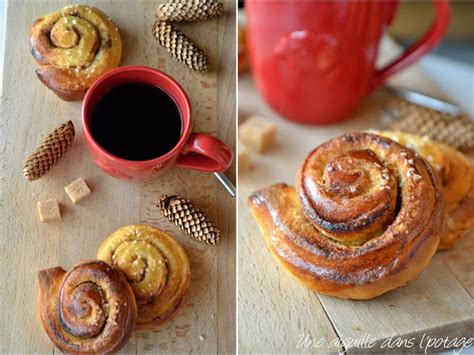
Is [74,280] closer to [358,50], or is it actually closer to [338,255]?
[338,255]

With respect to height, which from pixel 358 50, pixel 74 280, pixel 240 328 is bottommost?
pixel 240 328

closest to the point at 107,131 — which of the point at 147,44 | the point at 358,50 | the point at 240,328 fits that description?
the point at 147,44

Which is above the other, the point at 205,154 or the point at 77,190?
the point at 205,154

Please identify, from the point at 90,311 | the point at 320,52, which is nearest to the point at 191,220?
the point at 90,311

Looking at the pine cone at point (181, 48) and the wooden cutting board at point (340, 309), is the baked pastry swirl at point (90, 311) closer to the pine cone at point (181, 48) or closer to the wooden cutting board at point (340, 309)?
the wooden cutting board at point (340, 309)

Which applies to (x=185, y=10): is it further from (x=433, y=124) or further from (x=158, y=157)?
(x=433, y=124)

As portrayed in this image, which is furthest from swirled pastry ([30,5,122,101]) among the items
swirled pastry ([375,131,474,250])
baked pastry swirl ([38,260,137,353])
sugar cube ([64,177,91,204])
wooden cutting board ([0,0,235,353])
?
swirled pastry ([375,131,474,250])
